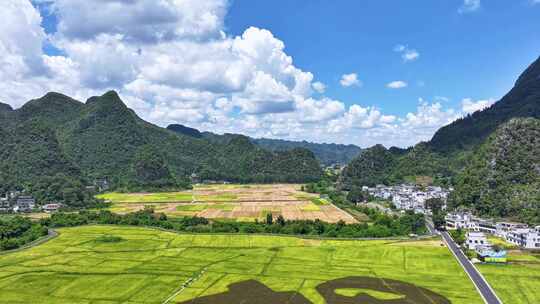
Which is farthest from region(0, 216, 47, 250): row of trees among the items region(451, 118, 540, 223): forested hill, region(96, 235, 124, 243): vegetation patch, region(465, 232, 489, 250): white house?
region(451, 118, 540, 223): forested hill

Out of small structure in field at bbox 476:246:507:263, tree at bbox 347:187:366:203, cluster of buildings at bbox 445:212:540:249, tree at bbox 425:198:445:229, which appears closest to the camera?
small structure in field at bbox 476:246:507:263

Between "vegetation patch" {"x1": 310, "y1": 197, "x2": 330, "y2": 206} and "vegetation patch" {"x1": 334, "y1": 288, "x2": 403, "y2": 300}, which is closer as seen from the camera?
"vegetation patch" {"x1": 334, "y1": 288, "x2": 403, "y2": 300}

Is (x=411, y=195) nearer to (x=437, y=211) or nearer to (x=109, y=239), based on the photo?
(x=437, y=211)

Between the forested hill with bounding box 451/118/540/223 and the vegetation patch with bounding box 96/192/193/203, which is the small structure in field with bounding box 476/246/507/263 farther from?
the vegetation patch with bounding box 96/192/193/203

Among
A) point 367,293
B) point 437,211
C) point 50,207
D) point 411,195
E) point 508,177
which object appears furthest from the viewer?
point 411,195

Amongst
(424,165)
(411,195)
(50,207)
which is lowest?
(411,195)

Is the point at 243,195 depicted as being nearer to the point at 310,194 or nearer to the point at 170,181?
the point at 310,194

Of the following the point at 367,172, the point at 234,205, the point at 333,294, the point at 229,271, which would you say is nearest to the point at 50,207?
the point at 234,205

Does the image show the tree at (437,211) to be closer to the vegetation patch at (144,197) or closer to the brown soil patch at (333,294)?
the brown soil patch at (333,294)
